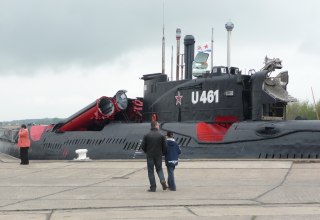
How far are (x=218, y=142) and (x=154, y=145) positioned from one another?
26.7 feet

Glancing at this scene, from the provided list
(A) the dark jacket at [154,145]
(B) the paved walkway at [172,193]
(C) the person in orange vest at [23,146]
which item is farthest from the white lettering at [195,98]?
(A) the dark jacket at [154,145]

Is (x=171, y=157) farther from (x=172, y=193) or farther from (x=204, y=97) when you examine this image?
(x=204, y=97)

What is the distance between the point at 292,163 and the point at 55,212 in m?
9.08

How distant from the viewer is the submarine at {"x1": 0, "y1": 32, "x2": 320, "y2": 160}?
18391mm

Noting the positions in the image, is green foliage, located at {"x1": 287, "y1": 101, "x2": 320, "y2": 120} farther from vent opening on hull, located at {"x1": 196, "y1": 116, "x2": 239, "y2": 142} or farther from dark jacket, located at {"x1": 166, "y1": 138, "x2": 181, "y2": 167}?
dark jacket, located at {"x1": 166, "y1": 138, "x2": 181, "y2": 167}

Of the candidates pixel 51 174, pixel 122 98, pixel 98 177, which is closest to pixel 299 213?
pixel 98 177

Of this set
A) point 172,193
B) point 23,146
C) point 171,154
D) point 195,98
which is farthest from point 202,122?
point 172,193

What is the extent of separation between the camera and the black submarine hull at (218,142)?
17828 millimetres

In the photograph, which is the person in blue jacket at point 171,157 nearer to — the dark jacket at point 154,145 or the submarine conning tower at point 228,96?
the dark jacket at point 154,145

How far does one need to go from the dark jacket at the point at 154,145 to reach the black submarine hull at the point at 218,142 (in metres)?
7.39

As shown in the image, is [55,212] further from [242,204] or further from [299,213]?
[299,213]

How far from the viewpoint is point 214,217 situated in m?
8.14

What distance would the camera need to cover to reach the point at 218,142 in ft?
63.9

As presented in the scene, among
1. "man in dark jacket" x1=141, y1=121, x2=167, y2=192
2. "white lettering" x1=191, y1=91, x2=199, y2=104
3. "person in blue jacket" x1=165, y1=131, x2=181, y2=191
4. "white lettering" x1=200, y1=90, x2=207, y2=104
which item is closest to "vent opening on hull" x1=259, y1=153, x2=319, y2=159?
"white lettering" x1=200, y1=90, x2=207, y2=104
